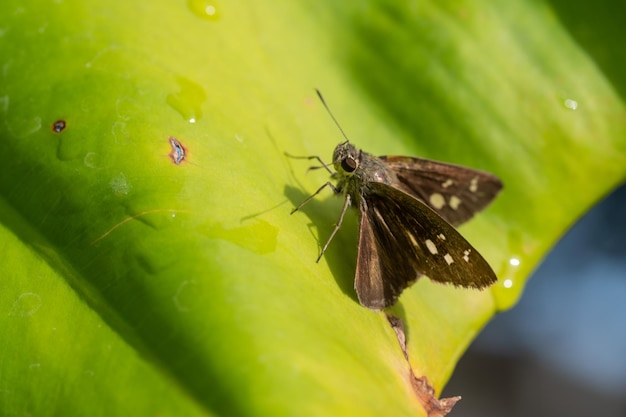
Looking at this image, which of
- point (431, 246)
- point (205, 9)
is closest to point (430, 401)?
point (431, 246)

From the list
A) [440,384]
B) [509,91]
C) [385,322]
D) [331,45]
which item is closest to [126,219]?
[385,322]

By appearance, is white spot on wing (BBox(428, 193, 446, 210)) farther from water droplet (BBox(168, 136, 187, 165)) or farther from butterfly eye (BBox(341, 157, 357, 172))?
water droplet (BBox(168, 136, 187, 165))

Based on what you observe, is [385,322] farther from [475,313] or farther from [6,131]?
[6,131]

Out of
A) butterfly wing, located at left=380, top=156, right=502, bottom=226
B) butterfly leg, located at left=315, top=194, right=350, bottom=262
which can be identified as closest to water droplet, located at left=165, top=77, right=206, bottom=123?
butterfly leg, located at left=315, top=194, right=350, bottom=262

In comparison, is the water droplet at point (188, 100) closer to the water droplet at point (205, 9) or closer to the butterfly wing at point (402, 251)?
the water droplet at point (205, 9)

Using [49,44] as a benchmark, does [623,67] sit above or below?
above

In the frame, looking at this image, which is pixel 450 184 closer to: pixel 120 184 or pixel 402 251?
pixel 402 251
